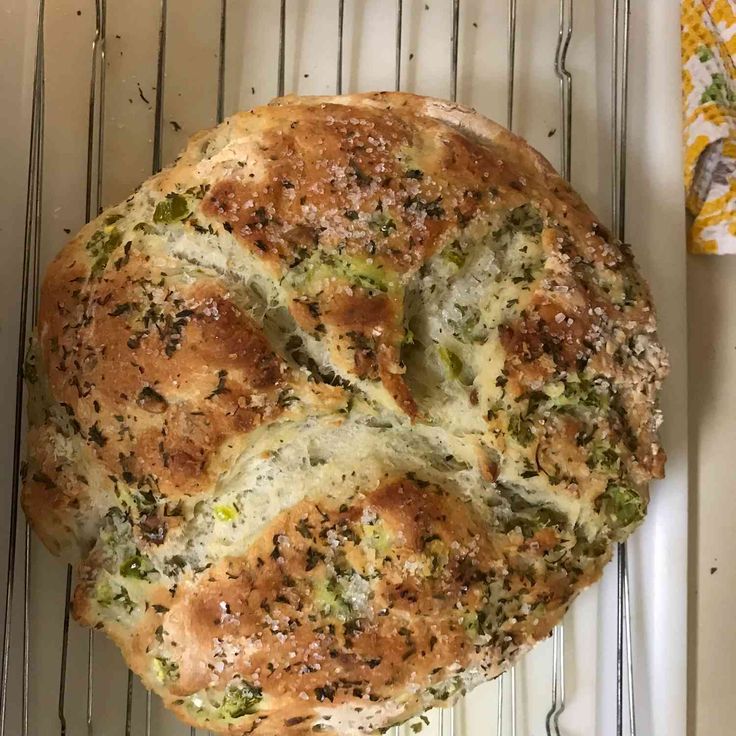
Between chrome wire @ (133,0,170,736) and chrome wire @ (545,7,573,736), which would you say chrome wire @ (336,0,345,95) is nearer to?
chrome wire @ (133,0,170,736)

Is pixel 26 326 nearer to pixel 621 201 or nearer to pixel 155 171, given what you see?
pixel 155 171

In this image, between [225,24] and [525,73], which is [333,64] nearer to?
[225,24]

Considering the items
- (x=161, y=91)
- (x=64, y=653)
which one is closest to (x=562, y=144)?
(x=161, y=91)

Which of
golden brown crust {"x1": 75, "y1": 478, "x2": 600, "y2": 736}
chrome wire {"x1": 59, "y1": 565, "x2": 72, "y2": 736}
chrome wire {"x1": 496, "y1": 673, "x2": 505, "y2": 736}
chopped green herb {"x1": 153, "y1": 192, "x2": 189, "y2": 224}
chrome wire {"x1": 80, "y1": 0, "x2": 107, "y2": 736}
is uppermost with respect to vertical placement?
chrome wire {"x1": 80, "y1": 0, "x2": 107, "y2": 736}

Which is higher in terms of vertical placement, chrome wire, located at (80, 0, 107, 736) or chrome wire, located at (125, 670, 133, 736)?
chrome wire, located at (80, 0, 107, 736)

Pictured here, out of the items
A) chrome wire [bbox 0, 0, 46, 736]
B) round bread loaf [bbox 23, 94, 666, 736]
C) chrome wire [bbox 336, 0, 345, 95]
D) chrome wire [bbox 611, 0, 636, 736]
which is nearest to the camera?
round bread loaf [bbox 23, 94, 666, 736]

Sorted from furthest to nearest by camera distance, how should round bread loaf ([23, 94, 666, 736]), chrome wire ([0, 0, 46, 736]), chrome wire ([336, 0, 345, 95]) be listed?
chrome wire ([336, 0, 345, 95]) < chrome wire ([0, 0, 46, 736]) < round bread loaf ([23, 94, 666, 736])

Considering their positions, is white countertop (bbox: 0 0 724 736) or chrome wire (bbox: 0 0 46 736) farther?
white countertop (bbox: 0 0 724 736)

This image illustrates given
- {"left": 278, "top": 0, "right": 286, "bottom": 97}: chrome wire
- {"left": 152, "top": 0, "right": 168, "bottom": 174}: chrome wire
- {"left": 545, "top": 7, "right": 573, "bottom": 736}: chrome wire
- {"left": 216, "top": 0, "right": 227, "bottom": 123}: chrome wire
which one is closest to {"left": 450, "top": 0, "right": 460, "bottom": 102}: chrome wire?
{"left": 545, "top": 7, "right": 573, "bottom": 736}: chrome wire

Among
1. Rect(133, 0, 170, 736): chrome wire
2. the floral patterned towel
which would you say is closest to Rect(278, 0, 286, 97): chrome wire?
Rect(133, 0, 170, 736): chrome wire
